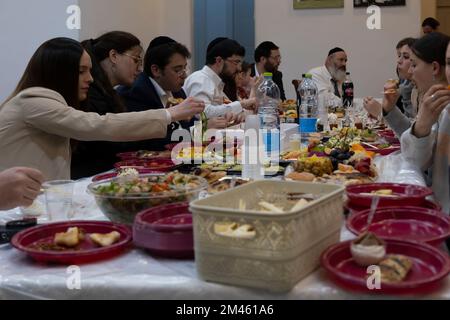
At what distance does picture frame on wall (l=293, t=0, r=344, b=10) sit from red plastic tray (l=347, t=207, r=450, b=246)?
5.90 meters

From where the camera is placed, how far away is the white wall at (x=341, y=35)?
21.8 feet

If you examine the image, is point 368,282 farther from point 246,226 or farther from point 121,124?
point 121,124

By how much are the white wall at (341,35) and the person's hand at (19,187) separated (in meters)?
5.99

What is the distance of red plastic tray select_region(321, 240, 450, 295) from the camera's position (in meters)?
0.90

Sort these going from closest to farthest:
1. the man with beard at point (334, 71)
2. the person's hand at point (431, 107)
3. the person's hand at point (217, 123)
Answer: the person's hand at point (431, 107) < the person's hand at point (217, 123) < the man with beard at point (334, 71)

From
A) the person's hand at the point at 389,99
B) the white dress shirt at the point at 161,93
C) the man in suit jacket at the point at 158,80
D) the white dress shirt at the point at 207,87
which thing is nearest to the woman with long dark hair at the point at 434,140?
the person's hand at the point at 389,99

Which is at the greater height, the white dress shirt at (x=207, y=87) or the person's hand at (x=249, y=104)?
the white dress shirt at (x=207, y=87)

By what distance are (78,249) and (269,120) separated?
6.53ft

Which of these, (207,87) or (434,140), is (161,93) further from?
(434,140)

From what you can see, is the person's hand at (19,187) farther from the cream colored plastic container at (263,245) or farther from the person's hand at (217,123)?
the person's hand at (217,123)

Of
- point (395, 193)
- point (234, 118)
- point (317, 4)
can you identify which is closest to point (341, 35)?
point (317, 4)

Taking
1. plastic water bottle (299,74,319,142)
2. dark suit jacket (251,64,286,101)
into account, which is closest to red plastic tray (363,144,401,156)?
plastic water bottle (299,74,319,142)
